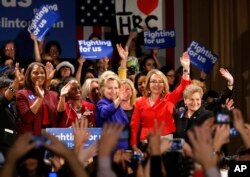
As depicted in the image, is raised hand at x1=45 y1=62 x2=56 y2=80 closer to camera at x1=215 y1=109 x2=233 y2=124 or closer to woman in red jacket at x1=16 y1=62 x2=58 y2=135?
woman in red jacket at x1=16 y1=62 x2=58 y2=135

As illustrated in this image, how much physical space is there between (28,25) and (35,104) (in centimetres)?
368

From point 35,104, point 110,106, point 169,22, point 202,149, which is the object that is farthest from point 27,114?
point 169,22

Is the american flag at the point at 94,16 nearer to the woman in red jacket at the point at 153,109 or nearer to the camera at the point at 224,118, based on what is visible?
the woman in red jacket at the point at 153,109

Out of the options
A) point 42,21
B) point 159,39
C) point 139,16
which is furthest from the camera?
Answer: point 139,16

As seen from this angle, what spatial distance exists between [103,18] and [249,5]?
82.7 inches

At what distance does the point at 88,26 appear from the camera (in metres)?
11.7

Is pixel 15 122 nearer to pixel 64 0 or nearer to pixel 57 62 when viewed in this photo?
pixel 57 62

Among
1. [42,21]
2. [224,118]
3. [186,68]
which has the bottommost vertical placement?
[224,118]

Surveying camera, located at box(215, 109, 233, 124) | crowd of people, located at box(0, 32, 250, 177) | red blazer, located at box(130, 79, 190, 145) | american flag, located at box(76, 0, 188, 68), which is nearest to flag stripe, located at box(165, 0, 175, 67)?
american flag, located at box(76, 0, 188, 68)

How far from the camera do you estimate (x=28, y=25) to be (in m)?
11.3

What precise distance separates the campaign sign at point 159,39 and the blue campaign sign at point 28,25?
1.19 m

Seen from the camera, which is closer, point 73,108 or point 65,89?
point 65,89

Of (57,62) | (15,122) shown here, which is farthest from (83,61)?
(15,122)

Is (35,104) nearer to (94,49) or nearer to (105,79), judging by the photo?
(105,79)
